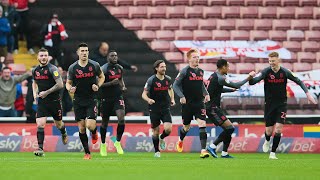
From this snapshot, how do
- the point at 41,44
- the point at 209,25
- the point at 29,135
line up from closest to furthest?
the point at 29,135 < the point at 41,44 < the point at 209,25

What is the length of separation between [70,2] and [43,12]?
104 centimetres

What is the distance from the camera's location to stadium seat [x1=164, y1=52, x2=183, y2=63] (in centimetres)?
3153

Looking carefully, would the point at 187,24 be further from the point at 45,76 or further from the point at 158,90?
the point at 45,76

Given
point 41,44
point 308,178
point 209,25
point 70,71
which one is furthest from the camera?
point 209,25

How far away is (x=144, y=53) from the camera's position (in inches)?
1244

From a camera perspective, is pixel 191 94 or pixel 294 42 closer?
pixel 191 94

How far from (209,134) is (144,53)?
6321mm

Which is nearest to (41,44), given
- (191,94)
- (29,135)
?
(29,135)

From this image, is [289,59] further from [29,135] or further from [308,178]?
[308,178]

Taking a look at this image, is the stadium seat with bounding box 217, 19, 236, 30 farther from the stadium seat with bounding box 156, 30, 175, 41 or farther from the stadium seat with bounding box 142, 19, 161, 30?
the stadium seat with bounding box 142, 19, 161, 30

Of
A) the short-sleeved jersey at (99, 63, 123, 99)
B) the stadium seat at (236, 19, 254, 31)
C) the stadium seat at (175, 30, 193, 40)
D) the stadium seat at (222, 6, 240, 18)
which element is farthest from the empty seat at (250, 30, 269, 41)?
the short-sleeved jersey at (99, 63, 123, 99)

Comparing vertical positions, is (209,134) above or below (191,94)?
below

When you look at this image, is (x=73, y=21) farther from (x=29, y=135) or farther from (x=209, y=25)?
(x=29, y=135)

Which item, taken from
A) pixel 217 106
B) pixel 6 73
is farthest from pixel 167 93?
pixel 6 73
